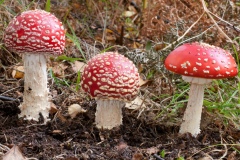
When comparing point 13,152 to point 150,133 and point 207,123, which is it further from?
point 207,123

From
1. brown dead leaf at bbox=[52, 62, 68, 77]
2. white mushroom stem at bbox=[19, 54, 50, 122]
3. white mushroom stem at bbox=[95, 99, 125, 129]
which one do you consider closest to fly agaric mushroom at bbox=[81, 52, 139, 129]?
white mushroom stem at bbox=[95, 99, 125, 129]

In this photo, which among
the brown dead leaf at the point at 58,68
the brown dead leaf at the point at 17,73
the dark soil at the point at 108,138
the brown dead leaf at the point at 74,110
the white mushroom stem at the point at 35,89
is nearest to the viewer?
the dark soil at the point at 108,138

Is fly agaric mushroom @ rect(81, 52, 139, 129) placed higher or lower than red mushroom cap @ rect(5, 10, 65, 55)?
lower

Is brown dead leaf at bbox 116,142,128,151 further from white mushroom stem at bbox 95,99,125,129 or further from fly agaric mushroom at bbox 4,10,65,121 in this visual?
fly agaric mushroom at bbox 4,10,65,121

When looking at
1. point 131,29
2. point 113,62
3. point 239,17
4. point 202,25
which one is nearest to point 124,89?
point 113,62

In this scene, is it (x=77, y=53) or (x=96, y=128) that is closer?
(x=96, y=128)

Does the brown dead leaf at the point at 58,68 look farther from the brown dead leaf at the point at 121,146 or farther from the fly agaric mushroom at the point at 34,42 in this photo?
the brown dead leaf at the point at 121,146

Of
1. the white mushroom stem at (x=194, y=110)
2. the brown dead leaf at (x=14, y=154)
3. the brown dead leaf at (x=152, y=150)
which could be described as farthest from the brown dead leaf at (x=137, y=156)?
the brown dead leaf at (x=14, y=154)
